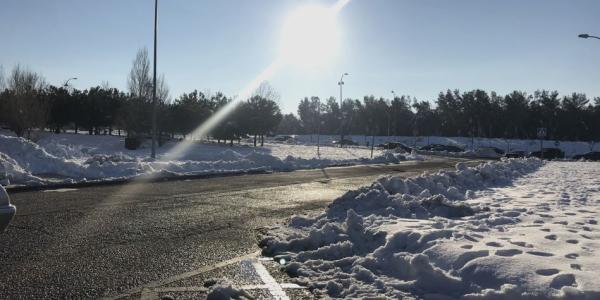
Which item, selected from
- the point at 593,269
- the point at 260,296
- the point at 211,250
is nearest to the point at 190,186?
the point at 211,250

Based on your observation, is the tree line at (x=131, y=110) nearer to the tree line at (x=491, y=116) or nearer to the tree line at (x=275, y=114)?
the tree line at (x=275, y=114)

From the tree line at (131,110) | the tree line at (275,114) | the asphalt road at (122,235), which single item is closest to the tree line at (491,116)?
the tree line at (275,114)

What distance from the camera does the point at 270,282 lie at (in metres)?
5.34

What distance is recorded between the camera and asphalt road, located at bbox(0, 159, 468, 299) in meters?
5.27

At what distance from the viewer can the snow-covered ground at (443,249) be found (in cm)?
471

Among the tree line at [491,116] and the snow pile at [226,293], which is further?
the tree line at [491,116]

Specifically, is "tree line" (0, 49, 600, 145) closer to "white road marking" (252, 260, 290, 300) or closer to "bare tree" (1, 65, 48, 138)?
"bare tree" (1, 65, 48, 138)

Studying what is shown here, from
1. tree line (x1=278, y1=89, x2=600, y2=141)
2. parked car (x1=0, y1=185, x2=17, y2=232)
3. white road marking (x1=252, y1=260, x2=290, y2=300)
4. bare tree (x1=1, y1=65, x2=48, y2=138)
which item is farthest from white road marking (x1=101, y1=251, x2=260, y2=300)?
tree line (x1=278, y1=89, x2=600, y2=141)

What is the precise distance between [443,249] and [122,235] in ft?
15.5

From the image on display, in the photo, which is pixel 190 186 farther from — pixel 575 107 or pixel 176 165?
pixel 575 107

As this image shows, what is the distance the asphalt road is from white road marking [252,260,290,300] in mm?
556

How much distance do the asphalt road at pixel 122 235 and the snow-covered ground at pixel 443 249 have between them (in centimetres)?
107

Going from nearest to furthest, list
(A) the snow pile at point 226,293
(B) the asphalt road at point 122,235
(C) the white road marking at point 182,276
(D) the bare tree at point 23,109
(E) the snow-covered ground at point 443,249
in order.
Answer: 1. (A) the snow pile at point 226,293
2. (E) the snow-covered ground at point 443,249
3. (C) the white road marking at point 182,276
4. (B) the asphalt road at point 122,235
5. (D) the bare tree at point 23,109

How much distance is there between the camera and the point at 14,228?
800 cm
